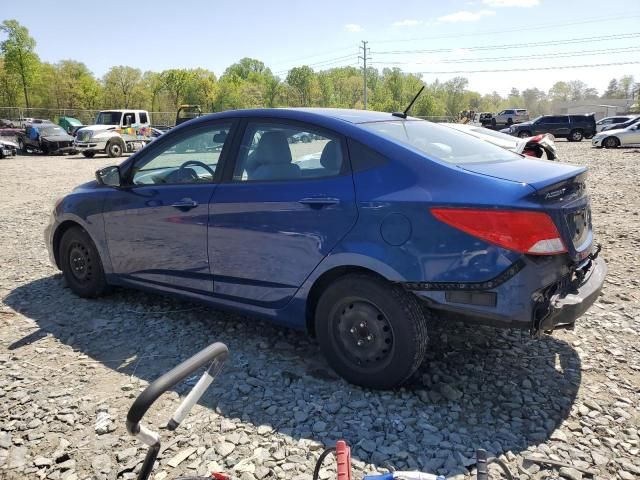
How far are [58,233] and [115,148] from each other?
2303 cm

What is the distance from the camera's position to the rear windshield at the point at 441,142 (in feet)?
10.2

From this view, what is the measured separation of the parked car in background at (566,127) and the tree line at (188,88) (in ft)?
30.1

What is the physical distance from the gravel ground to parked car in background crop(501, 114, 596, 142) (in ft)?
→ 116

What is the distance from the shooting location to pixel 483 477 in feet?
5.03

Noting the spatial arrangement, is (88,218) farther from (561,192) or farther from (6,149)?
(6,149)

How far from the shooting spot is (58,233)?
485 centimetres

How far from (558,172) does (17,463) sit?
11.0 ft

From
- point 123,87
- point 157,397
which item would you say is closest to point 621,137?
point 157,397

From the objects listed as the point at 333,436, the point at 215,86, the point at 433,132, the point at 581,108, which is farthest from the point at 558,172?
the point at 581,108

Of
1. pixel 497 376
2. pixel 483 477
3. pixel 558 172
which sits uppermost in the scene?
pixel 558 172

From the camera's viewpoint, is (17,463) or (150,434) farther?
(17,463)

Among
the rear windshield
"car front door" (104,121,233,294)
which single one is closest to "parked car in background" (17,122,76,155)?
"car front door" (104,121,233,294)

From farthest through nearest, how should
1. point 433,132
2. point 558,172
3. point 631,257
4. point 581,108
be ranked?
point 581,108, point 631,257, point 433,132, point 558,172

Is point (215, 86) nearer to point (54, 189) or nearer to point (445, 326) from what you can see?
point (54, 189)
